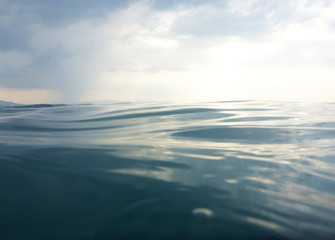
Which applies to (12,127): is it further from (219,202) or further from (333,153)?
(333,153)

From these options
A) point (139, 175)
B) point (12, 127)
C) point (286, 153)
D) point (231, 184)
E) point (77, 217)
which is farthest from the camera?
point (12, 127)

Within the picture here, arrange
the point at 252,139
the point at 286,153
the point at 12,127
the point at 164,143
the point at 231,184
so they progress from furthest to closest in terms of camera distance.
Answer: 1. the point at 12,127
2. the point at 252,139
3. the point at 164,143
4. the point at 286,153
5. the point at 231,184

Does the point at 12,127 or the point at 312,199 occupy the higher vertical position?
the point at 12,127

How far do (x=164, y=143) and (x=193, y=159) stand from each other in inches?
37.6

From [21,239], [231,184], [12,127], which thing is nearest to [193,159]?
[231,184]

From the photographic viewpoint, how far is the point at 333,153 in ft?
9.36

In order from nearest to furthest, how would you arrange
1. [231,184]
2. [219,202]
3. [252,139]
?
[219,202] < [231,184] < [252,139]

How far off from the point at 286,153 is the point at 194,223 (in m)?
2.02

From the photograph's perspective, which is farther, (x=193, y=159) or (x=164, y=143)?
(x=164, y=143)

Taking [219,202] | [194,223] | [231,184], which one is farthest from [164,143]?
[194,223]

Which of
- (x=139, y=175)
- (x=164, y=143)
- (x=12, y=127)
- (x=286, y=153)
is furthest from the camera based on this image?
(x=12, y=127)

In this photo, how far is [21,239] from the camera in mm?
1253

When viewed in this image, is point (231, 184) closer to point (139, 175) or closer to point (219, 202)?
point (219, 202)

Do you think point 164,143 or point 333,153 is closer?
point 333,153
